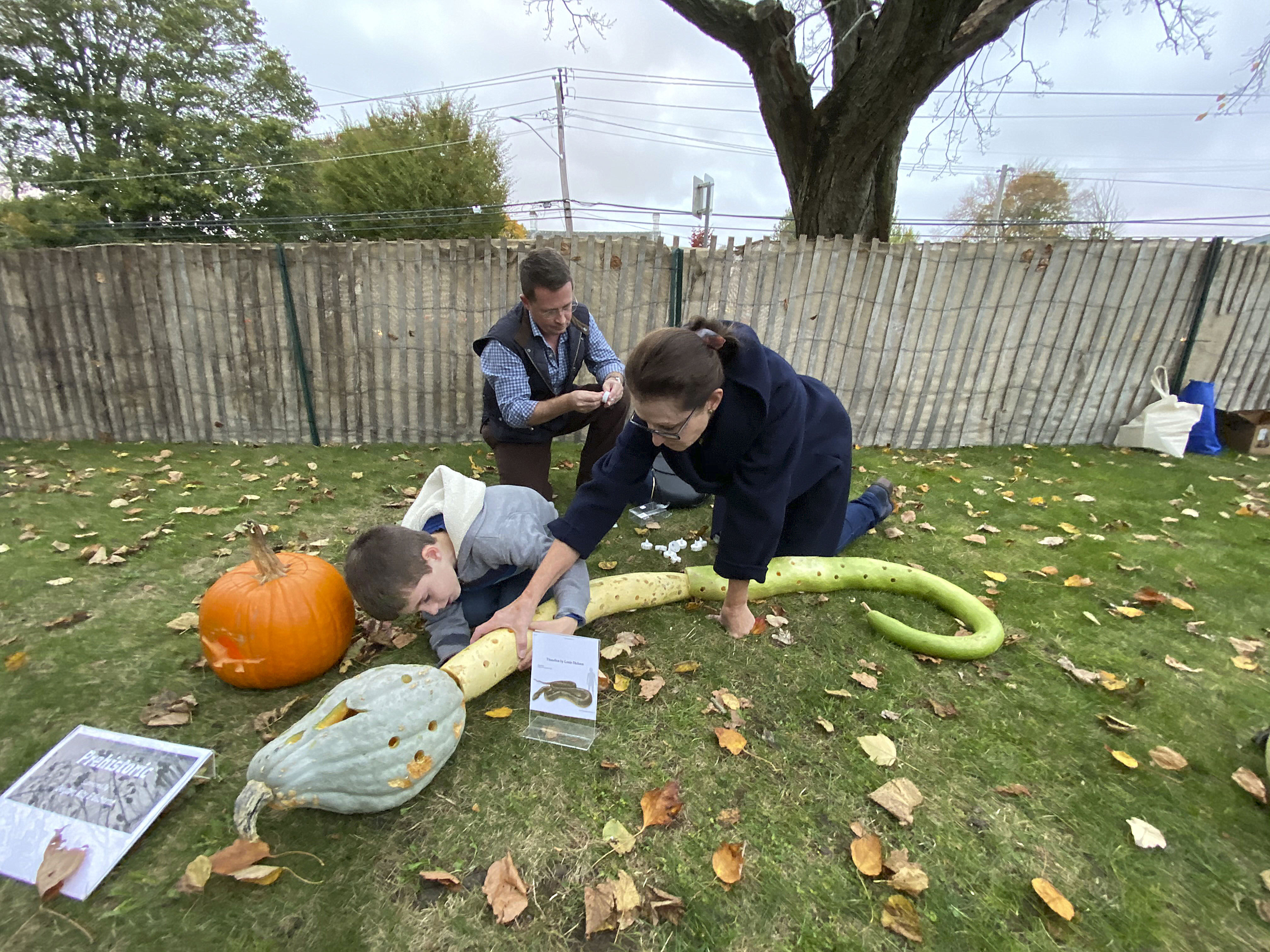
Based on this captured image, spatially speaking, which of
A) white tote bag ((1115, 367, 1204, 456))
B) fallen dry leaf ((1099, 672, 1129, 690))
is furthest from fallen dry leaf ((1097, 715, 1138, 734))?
white tote bag ((1115, 367, 1204, 456))

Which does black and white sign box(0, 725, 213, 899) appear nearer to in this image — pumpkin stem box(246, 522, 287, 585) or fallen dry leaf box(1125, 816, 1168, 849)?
pumpkin stem box(246, 522, 287, 585)

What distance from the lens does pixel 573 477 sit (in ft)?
17.2

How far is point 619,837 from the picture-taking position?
6.19 feet

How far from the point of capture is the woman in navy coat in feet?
7.11

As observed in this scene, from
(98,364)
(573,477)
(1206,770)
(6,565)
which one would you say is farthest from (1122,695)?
(98,364)

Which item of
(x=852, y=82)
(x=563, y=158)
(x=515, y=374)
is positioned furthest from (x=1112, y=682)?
(x=563, y=158)

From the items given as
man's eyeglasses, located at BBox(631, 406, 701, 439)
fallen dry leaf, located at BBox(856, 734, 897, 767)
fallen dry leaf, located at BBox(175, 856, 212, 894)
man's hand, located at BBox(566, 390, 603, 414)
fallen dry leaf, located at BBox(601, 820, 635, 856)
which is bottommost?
fallen dry leaf, located at BBox(175, 856, 212, 894)

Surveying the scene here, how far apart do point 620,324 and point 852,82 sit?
380 cm

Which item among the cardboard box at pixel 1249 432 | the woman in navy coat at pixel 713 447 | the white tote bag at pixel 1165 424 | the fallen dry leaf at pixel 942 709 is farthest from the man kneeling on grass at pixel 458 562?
the cardboard box at pixel 1249 432

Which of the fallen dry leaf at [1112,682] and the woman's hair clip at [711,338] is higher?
the woman's hair clip at [711,338]

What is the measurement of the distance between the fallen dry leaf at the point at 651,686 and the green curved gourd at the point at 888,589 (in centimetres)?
69

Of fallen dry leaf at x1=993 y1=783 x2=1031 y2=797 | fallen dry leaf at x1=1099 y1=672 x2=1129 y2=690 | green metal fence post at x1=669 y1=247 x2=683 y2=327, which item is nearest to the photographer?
fallen dry leaf at x1=993 y1=783 x2=1031 y2=797

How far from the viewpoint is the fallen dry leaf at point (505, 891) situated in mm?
1658

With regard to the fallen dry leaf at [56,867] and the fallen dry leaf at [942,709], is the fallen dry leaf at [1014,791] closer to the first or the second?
the fallen dry leaf at [942,709]
